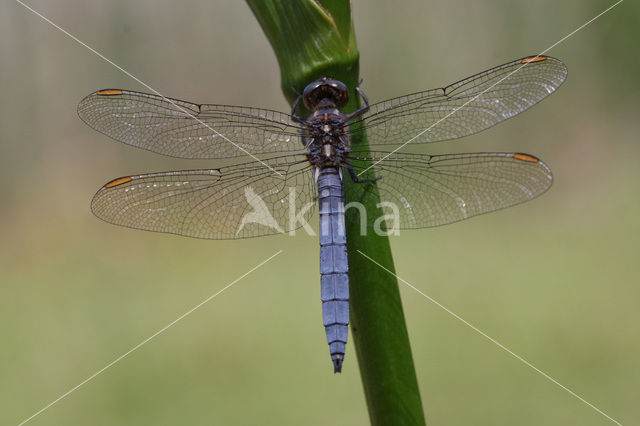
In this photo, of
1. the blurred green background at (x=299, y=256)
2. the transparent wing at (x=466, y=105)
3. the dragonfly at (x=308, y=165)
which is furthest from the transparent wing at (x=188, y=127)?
the blurred green background at (x=299, y=256)

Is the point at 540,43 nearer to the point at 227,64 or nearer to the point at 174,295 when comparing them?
the point at 227,64

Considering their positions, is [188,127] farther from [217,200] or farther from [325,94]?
[325,94]

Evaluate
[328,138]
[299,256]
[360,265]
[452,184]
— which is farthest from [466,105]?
[299,256]

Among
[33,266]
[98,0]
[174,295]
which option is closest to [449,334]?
[174,295]

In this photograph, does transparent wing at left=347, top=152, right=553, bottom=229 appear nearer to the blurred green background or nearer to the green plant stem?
the green plant stem

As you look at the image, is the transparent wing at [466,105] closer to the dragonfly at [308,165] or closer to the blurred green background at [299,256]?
the dragonfly at [308,165]
